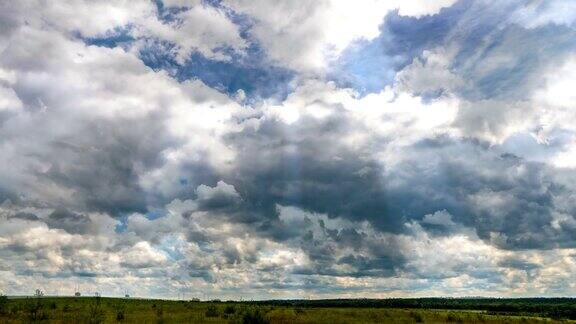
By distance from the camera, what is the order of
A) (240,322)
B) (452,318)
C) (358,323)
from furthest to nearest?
(452,318)
(358,323)
(240,322)

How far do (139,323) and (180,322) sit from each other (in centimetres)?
391

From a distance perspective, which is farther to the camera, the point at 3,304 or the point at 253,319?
the point at 3,304

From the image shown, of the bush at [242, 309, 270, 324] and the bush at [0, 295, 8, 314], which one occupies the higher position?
the bush at [0, 295, 8, 314]

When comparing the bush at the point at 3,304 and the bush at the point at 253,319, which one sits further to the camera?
the bush at the point at 3,304

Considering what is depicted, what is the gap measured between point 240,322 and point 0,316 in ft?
74.3

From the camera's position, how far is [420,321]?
57.1 meters

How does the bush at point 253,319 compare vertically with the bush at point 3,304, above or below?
below

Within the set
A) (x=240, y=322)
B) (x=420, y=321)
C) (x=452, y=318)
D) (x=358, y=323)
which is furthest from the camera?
(x=452, y=318)

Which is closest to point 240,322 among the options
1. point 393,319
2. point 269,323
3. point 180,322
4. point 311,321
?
point 269,323

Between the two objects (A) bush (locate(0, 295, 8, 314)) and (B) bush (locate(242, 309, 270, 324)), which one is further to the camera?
(A) bush (locate(0, 295, 8, 314))

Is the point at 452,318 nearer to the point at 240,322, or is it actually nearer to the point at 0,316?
the point at 240,322

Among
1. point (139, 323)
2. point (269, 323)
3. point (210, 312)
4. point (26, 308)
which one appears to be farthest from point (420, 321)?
point (26, 308)

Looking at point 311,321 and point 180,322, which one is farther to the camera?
point 311,321

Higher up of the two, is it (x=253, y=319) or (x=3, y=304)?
(x=3, y=304)
